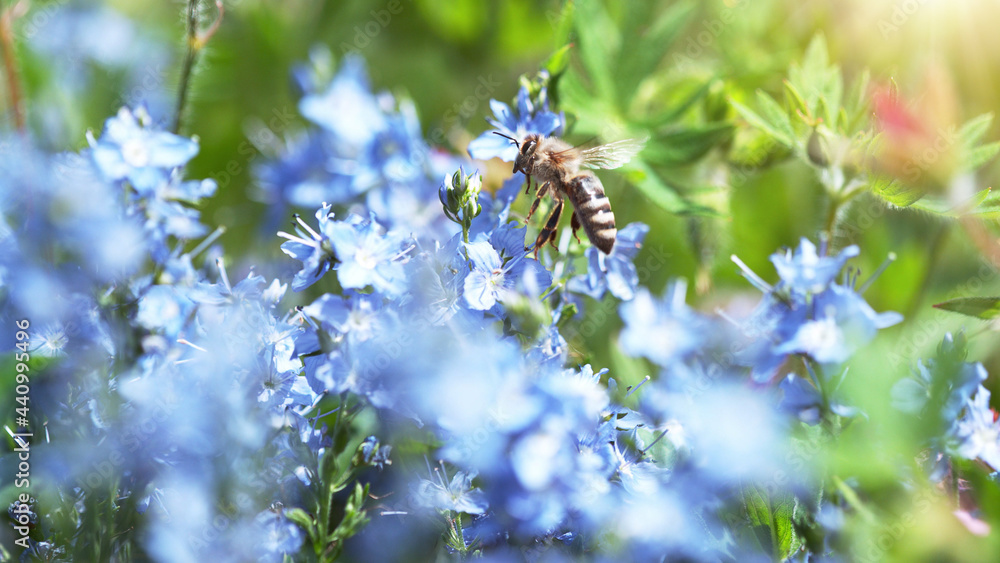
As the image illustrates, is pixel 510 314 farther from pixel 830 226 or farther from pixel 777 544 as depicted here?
pixel 830 226

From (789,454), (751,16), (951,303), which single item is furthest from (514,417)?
(751,16)

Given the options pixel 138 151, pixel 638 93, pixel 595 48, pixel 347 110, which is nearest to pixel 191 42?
pixel 138 151

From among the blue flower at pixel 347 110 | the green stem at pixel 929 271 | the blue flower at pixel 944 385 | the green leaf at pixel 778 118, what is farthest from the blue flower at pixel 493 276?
the green stem at pixel 929 271

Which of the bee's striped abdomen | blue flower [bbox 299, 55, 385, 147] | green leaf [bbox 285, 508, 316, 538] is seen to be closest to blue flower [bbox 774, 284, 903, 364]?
the bee's striped abdomen

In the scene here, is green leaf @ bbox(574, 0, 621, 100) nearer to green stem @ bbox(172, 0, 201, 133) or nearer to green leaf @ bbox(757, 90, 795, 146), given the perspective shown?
green leaf @ bbox(757, 90, 795, 146)

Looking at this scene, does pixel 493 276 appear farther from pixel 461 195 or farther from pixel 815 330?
pixel 815 330

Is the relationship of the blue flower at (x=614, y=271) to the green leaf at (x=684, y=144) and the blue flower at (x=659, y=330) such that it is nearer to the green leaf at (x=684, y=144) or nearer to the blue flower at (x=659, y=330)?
the blue flower at (x=659, y=330)

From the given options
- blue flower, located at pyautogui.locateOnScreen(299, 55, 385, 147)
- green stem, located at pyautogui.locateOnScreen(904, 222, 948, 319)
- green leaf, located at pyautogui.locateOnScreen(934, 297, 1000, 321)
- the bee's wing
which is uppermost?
blue flower, located at pyautogui.locateOnScreen(299, 55, 385, 147)
